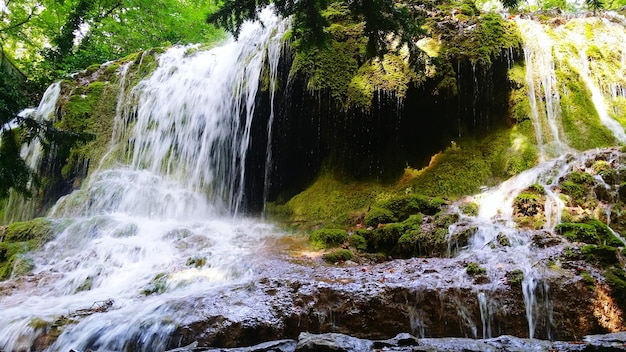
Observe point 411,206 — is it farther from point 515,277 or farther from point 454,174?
point 515,277

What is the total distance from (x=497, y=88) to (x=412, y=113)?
182 cm

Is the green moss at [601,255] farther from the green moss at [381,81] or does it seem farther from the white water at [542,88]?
the green moss at [381,81]

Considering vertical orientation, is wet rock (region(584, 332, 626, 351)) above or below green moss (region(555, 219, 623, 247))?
below

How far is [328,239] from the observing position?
6461 millimetres

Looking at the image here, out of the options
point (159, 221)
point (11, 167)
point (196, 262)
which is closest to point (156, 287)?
point (196, 262)

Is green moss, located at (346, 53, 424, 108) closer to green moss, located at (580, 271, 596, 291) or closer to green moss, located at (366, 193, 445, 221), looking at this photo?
green moss, located at (366, 193, 445, 221)

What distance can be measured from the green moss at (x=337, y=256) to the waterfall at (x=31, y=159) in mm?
8716

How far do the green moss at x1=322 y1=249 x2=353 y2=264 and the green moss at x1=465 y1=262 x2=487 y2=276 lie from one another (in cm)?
181

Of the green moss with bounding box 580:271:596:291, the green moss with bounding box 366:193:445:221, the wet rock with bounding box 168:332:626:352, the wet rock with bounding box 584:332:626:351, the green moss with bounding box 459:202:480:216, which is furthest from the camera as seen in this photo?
the green moss with bounding box 366:193:445:221

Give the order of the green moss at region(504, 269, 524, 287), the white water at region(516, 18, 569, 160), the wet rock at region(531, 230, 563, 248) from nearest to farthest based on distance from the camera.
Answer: the green moss at region(504, 269, 524, 287), the wet rock at region(531, 230, 563, 248), the white water at region(516, 18, 569, 160)

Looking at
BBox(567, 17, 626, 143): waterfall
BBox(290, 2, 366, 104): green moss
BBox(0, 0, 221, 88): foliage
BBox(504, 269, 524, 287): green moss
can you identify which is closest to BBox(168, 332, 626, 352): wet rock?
BBox(504, 269, 524, 287): green moss

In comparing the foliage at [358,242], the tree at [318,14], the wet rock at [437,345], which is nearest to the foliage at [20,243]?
the foliage at [358,242]

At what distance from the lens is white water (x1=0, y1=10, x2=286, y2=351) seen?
4164 millimetres

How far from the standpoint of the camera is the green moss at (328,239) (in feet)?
21.0
